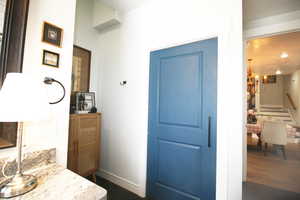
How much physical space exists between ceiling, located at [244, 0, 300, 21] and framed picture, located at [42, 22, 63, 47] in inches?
92.8

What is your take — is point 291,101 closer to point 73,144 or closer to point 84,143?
point 84,143

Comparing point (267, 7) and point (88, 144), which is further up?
point (267, 7)

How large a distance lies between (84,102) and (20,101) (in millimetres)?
1456

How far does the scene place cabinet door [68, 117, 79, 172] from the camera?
175 centimetres

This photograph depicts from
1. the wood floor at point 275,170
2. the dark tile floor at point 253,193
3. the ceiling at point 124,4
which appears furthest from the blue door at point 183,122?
the wood floor at point 275,170

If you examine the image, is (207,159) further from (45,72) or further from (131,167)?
(45,72)

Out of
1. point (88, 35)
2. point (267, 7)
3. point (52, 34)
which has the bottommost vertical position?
point (52, 34)

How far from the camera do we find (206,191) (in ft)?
4.78

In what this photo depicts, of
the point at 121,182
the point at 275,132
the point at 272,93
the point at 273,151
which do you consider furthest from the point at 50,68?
the point at 272,93

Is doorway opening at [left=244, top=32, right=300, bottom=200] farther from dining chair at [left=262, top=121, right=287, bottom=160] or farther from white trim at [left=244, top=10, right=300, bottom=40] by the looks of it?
white trim at [left=244, top=10, right=300, bottom=40]

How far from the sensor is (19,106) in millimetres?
695

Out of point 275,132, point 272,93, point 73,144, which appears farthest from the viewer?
point 272,93

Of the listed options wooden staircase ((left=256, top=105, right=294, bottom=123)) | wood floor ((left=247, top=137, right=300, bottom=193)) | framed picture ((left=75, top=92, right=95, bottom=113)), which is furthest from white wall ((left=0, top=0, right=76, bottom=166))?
wooden staircase ((left=256, top=105, right=294, bottom=123))

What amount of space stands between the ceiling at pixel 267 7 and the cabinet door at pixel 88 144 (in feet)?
8.97
